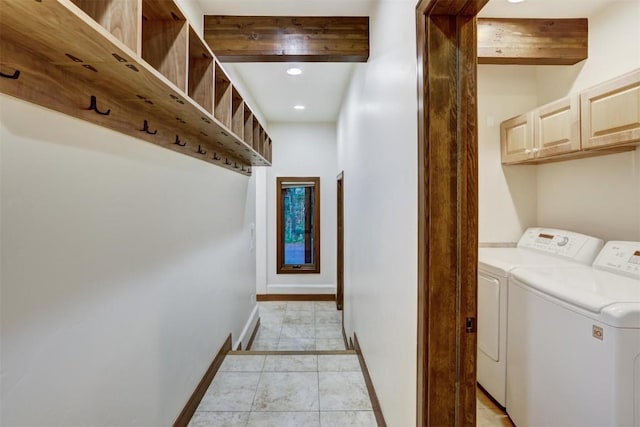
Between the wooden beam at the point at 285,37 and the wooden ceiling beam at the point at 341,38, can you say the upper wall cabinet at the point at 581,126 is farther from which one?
Result: the wooden beam at the point at 285,37

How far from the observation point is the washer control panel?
1.77m

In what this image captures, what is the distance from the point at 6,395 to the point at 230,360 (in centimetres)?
211

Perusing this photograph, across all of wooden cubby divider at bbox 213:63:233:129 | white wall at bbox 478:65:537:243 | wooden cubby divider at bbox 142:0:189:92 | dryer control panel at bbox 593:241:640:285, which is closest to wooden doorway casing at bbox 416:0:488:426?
wooden cubby divider at bbox 142:0:189:92

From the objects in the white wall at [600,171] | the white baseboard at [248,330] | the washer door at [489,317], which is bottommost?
the white baseboard at [248,330]

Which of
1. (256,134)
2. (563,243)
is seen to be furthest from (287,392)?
(563,243)

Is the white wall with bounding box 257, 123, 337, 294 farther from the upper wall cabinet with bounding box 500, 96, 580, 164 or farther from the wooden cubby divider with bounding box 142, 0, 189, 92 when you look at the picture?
the wooden cubby divider with bounding box 142, 0, 189, 92

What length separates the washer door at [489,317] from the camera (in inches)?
82.0

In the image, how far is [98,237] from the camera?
3.68 feet

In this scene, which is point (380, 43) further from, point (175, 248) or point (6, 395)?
point (6, 395)

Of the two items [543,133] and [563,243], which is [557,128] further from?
[563,243]

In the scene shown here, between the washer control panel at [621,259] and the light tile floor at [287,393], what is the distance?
172 cm

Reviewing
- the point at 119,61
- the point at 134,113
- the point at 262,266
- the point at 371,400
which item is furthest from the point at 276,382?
the point at 262,266

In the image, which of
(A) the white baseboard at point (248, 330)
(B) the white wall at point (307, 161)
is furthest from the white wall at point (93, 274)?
(B) the white wall at point (307, 161)

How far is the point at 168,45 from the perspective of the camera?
1.23 meters
